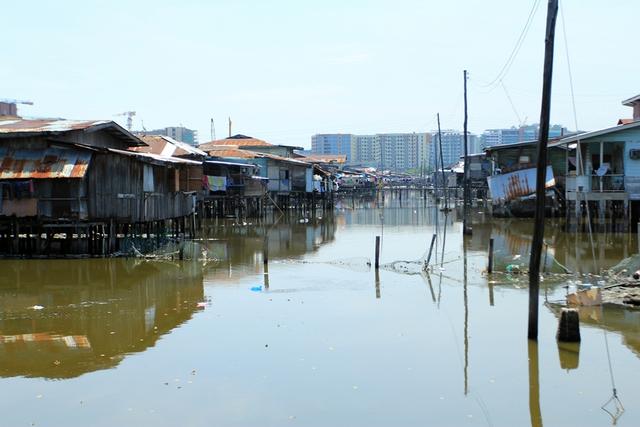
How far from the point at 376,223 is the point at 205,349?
107 feet

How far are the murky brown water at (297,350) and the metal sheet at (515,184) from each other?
62.8ft

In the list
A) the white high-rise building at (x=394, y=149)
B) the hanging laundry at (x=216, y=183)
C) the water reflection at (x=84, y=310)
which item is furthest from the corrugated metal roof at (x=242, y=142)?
the white high-rise building at (x=394, y=149)

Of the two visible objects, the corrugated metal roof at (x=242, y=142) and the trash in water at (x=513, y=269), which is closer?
the trash in water at (x=513, y=269)

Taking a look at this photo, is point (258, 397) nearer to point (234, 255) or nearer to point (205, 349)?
point (205, 349)

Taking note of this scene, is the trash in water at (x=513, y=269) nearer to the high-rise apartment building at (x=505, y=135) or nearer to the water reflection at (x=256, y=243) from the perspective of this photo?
the water reflection at (x=256, y=243)

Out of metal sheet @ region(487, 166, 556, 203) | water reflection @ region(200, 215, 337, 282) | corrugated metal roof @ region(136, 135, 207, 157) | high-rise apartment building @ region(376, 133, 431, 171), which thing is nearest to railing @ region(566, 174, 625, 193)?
metal sheet @ region(487, 166, 556, 203)

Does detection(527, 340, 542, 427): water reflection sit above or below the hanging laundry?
below

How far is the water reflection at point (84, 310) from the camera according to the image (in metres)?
11.3

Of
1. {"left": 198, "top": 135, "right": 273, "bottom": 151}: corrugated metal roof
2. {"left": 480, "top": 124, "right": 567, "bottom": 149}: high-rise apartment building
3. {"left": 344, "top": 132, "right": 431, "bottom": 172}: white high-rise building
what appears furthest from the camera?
{"left": 344, "top": 132, "right": 431, "bottom": 172}: white high-rise building

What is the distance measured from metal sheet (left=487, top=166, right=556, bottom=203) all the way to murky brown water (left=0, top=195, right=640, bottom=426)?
19.1m

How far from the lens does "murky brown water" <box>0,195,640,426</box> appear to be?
8.74 meters

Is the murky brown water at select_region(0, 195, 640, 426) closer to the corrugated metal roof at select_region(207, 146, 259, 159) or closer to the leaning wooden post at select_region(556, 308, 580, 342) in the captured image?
the leaning wooden post at select_region(556, 308, 580, 342)

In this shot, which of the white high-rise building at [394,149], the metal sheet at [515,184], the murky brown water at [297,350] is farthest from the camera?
the white high-rise building at [394,149]

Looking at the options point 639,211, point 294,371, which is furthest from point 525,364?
point 639,211
